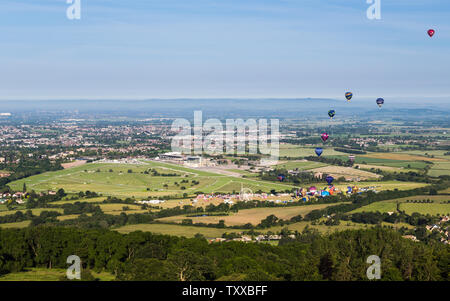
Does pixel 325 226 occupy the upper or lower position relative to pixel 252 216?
lower

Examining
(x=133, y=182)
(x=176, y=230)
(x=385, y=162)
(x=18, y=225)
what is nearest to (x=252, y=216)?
(x=176, y=230)

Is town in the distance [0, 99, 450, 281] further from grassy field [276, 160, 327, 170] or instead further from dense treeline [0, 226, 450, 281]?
grassy field [276, 160, 327, 170]

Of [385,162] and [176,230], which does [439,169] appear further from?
[176,230]

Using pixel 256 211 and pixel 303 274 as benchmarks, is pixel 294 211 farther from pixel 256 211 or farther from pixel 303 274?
pixel 303 274

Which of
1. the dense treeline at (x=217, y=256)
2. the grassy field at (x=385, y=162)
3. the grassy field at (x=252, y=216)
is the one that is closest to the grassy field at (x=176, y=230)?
the grassy field at (x=252, y=216)

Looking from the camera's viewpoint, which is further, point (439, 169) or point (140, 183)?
point (439, 169)
